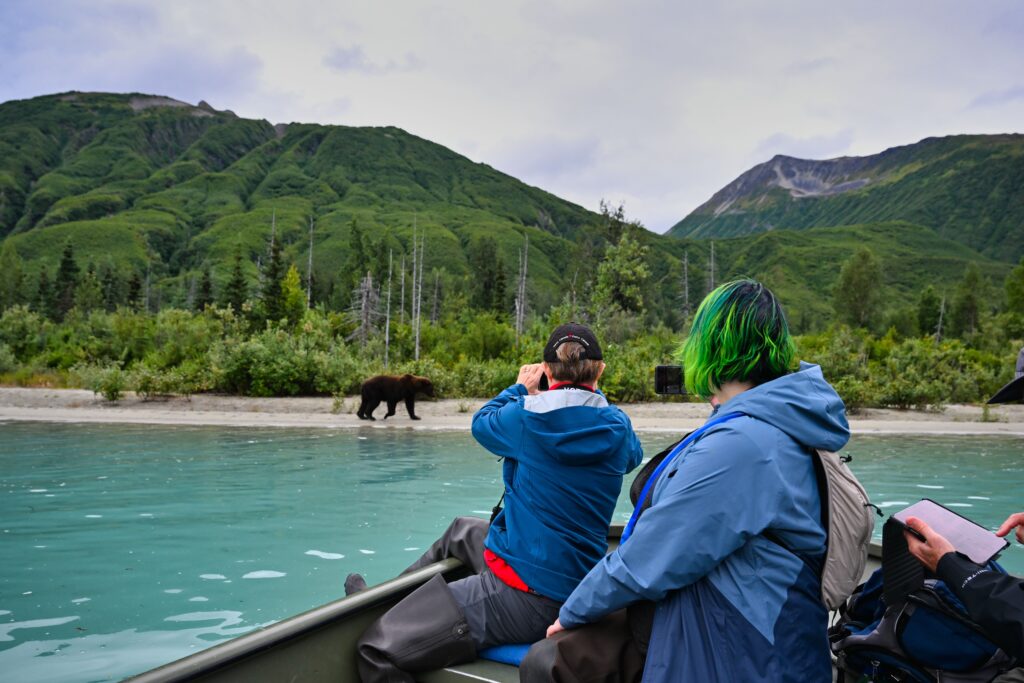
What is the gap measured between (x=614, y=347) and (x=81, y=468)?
53.8 feet

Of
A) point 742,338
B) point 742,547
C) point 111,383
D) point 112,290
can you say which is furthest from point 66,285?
point 742,547

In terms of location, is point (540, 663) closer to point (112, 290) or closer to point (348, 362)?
point (348, 362)

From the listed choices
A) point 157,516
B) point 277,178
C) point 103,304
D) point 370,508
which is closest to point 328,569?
point 370,508

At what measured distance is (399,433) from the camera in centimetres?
1535

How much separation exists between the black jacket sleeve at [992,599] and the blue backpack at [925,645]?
16 cm

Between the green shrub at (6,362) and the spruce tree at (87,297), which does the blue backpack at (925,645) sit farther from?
the spruce tree at (87,297)

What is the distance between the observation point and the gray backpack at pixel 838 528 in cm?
192

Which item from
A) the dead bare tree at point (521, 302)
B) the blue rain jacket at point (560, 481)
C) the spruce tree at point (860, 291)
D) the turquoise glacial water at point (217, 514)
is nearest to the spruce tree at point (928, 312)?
the spruce tree at point (860, 291)

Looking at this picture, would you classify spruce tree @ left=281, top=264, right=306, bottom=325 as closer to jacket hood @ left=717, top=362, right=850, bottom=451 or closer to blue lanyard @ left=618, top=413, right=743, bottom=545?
blue lanyard @ left=618, top=413, right=743, bottom=545

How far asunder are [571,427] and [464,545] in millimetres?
1163

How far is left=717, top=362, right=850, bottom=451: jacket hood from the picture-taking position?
187cm

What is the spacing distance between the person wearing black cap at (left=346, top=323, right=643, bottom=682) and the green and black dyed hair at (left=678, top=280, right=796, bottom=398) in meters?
0.74

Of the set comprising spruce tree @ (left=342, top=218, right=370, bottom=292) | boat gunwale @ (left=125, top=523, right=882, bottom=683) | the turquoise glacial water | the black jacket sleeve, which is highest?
spruce tree @ (left=342, top=218, right=370, bottom=292)

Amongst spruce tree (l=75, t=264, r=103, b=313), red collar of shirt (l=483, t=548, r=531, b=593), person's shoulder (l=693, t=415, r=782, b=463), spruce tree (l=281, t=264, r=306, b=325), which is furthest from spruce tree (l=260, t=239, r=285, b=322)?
person's shoulder (l=693, t=415, r=782, b=463)
